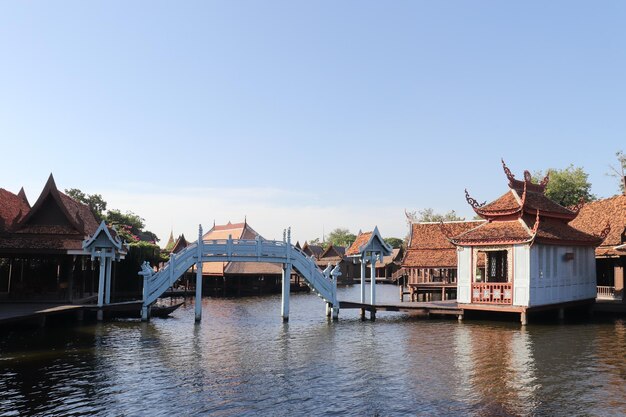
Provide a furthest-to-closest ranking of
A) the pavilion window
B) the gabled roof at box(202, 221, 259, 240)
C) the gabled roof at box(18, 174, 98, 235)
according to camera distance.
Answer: the gabled roof at box(202, 221, 259, 240) < the pavilion window < the gabled roof at box(18, 174, 98, 235)

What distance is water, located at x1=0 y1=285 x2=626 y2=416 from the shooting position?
13.6 m

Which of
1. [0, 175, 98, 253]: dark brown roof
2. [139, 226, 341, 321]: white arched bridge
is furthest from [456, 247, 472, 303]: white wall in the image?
[0, 175, 98, 253]: dark brown roof

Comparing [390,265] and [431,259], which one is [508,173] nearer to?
[431,259]

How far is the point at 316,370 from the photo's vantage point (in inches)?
693

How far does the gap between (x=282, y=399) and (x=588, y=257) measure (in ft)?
84.2

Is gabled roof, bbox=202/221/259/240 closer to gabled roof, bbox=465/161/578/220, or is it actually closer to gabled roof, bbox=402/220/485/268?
gabled roof, bbox=402/220/485/268

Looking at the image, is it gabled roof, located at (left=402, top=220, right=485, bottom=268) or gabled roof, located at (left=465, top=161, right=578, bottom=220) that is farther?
gabled roof, located at (left=402, top=220, right=485, bottom=268)

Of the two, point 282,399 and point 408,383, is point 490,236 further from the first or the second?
point 282,399

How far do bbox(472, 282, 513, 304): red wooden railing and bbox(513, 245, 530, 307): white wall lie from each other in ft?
1.02

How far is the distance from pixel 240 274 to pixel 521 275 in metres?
33.0

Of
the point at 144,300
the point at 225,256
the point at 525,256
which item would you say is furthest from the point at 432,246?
the point at 144,300

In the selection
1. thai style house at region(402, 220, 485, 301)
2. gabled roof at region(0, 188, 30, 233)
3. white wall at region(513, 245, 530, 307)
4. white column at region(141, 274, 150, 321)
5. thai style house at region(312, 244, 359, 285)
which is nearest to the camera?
white wall at region(513, 245, 530, 307)

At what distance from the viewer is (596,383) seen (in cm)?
1591

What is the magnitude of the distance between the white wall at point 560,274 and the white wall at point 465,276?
326 centimetres
